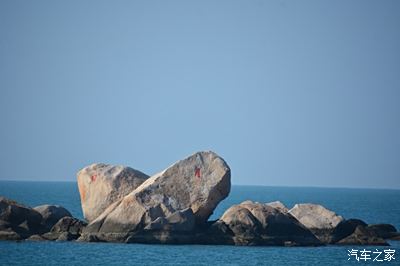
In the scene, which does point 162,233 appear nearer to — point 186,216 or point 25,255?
point 186,216

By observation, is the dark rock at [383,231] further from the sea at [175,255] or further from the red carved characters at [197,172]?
the red carved characters at [197,172]

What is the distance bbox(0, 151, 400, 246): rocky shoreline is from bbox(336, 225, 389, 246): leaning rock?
0.18 feet

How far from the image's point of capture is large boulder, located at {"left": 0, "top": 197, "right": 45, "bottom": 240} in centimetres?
4844

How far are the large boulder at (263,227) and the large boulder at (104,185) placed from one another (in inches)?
200

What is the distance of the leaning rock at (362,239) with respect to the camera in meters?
50.1

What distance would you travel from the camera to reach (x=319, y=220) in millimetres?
50531

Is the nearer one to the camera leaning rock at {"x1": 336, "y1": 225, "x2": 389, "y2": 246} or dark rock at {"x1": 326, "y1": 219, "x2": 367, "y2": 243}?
leaning rock at {"x1": 336, "y1": 225, "x2": 389, "y2": 246}

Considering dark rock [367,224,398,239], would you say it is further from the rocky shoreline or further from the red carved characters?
the red carved characters

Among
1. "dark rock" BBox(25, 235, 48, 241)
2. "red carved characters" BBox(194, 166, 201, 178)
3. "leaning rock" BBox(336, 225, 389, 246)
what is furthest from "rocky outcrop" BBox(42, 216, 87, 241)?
"leaning rock" BBox(336, 225, 389, 246)

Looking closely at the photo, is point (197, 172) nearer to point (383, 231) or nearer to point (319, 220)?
point (319, 220)

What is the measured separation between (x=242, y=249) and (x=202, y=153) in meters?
5.07

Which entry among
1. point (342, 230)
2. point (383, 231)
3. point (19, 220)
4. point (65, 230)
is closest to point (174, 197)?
point (65, 230)

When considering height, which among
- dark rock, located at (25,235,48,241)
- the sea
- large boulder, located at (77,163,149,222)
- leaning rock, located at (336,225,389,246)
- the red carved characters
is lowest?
the sea

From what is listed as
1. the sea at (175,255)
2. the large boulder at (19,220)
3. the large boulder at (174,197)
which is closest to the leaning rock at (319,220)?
the sea at (175,255)
